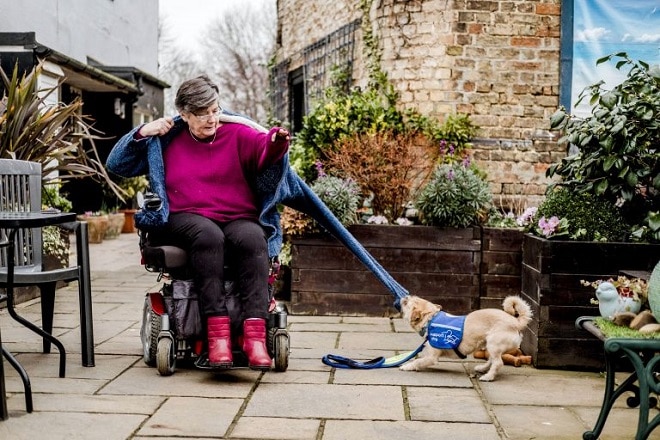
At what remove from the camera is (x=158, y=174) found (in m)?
3.91

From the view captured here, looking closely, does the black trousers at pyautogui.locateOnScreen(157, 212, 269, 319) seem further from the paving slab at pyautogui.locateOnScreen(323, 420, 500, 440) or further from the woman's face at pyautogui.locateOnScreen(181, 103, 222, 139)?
the paving slab at pyautogui.locateOnScreen(323, 420, 500, 440)

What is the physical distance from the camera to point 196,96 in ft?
12.6

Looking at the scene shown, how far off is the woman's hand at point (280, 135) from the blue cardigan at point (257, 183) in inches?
6.9

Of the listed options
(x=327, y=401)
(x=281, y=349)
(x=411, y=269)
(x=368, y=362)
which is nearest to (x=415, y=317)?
(x=368, y=362)

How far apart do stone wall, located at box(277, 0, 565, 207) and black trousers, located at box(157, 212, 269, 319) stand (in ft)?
11.6

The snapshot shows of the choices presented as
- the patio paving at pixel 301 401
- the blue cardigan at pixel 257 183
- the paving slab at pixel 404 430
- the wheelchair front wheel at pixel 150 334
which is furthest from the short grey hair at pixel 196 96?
the paving slab at pixel 404 430

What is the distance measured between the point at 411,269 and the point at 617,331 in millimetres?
2551

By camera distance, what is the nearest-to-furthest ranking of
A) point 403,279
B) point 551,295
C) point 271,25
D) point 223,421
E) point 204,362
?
Answer: point 223,421 → point 204,362 → point 551,295 → point 403,279 → point 271,25

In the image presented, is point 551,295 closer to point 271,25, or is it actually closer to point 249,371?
point 249,371

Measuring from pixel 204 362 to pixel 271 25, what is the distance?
31597mm

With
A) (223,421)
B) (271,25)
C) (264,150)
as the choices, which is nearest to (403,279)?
(264,150)

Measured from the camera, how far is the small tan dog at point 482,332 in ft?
12.4

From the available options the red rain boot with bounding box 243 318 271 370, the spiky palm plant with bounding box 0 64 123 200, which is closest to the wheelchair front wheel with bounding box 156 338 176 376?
the red rain boot with bounding box 243 318 271 370

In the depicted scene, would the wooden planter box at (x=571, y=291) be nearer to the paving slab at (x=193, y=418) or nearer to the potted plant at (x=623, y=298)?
the potted plant at (x=623, y=298)
